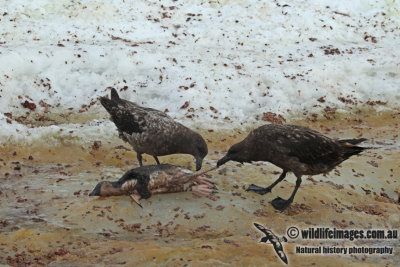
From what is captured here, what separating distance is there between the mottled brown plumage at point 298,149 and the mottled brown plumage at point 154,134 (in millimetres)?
1339

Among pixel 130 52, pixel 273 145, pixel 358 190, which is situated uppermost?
pixel 130 52

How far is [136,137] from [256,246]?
3.79 meters

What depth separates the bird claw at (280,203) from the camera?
7.61m

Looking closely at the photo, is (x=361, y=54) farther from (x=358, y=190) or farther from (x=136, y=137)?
(x=136, y=137)

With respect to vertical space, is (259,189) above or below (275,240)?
below

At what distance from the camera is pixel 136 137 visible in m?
8.45

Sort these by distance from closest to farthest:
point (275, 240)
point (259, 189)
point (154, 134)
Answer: point (275, 240) < point (259, 189) < point (154, 134)

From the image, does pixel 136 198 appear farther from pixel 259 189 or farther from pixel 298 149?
pixel 298 149

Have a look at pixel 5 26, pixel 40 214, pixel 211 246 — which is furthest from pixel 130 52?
pixel 211 246

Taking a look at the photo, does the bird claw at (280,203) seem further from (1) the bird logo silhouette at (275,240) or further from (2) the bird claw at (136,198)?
(2) the bird claw at (136,198)

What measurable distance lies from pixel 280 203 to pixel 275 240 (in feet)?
6.71

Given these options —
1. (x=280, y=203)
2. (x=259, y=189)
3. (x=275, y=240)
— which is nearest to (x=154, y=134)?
(x=259, y=189)

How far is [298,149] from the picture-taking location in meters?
7.37

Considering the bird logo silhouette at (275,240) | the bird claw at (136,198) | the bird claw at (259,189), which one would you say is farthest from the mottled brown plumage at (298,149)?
the bird claw at (136,198)
